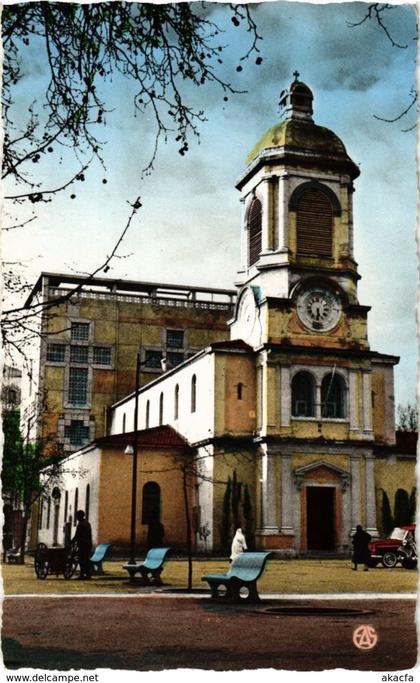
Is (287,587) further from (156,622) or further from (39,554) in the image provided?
(156,622)

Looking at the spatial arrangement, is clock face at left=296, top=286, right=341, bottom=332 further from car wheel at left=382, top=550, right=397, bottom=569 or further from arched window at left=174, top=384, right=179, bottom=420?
car wheel at left=382, top=550, right=397, bottom=569

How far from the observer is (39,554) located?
53.4ft

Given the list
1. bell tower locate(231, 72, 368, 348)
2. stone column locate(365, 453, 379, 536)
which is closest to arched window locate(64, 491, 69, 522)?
bell tower locate(231, 72, 368, 348)

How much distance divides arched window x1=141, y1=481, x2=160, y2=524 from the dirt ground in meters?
14.5

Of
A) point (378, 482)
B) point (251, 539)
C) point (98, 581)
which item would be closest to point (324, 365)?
point (378, 482)

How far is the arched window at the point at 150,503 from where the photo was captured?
26.6 m

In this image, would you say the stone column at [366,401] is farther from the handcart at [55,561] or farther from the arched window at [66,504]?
the handcart at [55,561]

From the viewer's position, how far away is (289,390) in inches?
1144

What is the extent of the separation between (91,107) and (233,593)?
264 inches

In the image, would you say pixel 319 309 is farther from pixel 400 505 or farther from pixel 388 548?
pixel 388 548

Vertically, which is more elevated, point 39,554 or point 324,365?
point 324,365

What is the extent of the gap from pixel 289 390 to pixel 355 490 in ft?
13.3

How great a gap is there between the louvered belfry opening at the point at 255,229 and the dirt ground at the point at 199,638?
19514mm

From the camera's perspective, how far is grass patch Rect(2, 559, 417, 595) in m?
13.6
